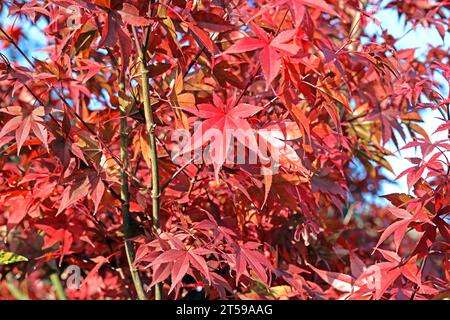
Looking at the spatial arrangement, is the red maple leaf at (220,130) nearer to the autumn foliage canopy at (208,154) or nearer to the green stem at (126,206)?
the autumn foliage canopy at (208,154)

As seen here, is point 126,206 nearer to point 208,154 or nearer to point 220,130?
point 208,154

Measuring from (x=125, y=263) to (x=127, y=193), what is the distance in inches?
10.8

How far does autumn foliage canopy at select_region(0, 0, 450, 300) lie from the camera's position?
44.1 inches

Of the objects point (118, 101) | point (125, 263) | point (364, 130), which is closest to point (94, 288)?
point (125, 263)

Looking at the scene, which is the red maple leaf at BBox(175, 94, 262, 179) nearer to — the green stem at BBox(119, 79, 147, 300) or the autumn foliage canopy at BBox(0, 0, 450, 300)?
the autumn foliage canopy at BBox(0, 0, 450, 300)

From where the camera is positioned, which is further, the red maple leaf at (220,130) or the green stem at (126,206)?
the green stem at (126,206)

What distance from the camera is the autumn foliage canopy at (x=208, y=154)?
3.67 feet

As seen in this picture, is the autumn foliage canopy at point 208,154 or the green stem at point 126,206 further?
the green stem at point 126,206

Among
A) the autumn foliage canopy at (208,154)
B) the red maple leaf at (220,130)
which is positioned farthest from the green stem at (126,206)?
the red maple leaf at (220,130)

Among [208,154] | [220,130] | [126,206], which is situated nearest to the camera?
[220,130]

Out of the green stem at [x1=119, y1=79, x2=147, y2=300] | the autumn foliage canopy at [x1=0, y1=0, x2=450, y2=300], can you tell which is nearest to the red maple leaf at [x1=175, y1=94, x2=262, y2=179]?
the autumn foliage canopy at [x1=0, y1=0, x2=450, y2=300]

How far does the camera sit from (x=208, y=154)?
118 cm

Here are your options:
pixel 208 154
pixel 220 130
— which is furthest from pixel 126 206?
pixel 220 130
